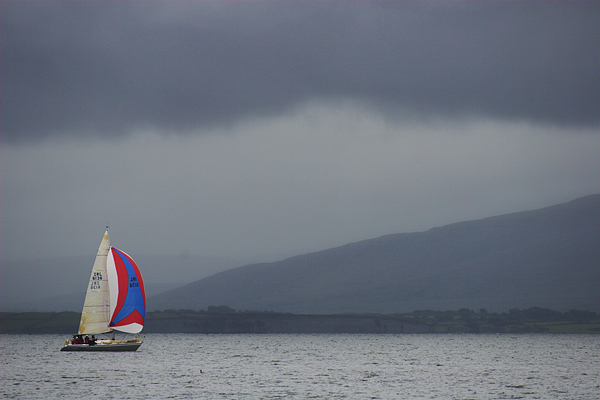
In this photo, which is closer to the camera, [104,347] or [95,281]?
[95,281]

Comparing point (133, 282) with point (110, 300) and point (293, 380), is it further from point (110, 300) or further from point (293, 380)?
point (293, 380)

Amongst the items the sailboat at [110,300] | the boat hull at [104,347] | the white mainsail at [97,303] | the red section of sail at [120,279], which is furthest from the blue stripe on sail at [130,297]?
the boat hull at [104,347]

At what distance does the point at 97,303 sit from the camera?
3834 inches

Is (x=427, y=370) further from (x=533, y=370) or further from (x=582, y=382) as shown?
(x=582, y=382)

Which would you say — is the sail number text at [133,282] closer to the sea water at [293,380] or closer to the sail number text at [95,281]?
the sail number text at [95,281]

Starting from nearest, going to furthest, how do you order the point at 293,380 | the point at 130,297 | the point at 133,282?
the point at 293,380 → the point at 130,297 → the point at 133,282

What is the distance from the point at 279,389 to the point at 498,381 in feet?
92.8

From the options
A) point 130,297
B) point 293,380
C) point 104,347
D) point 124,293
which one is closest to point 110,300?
point 124,293

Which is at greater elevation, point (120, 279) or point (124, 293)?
point (120, 279)

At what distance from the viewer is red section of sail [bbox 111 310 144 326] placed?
328 feet

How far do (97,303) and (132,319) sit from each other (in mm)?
6367

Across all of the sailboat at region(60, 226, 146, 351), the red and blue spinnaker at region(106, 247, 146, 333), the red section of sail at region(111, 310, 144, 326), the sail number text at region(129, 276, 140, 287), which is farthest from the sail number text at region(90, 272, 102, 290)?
the red section of sail at region(111, 310, 144, 326)

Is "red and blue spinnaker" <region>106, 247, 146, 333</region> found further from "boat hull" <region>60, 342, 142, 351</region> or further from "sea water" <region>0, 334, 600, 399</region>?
"sea water" <region>0, 334, 600, 399</region>

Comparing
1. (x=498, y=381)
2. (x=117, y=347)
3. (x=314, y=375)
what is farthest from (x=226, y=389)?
(x=117, y=347)
